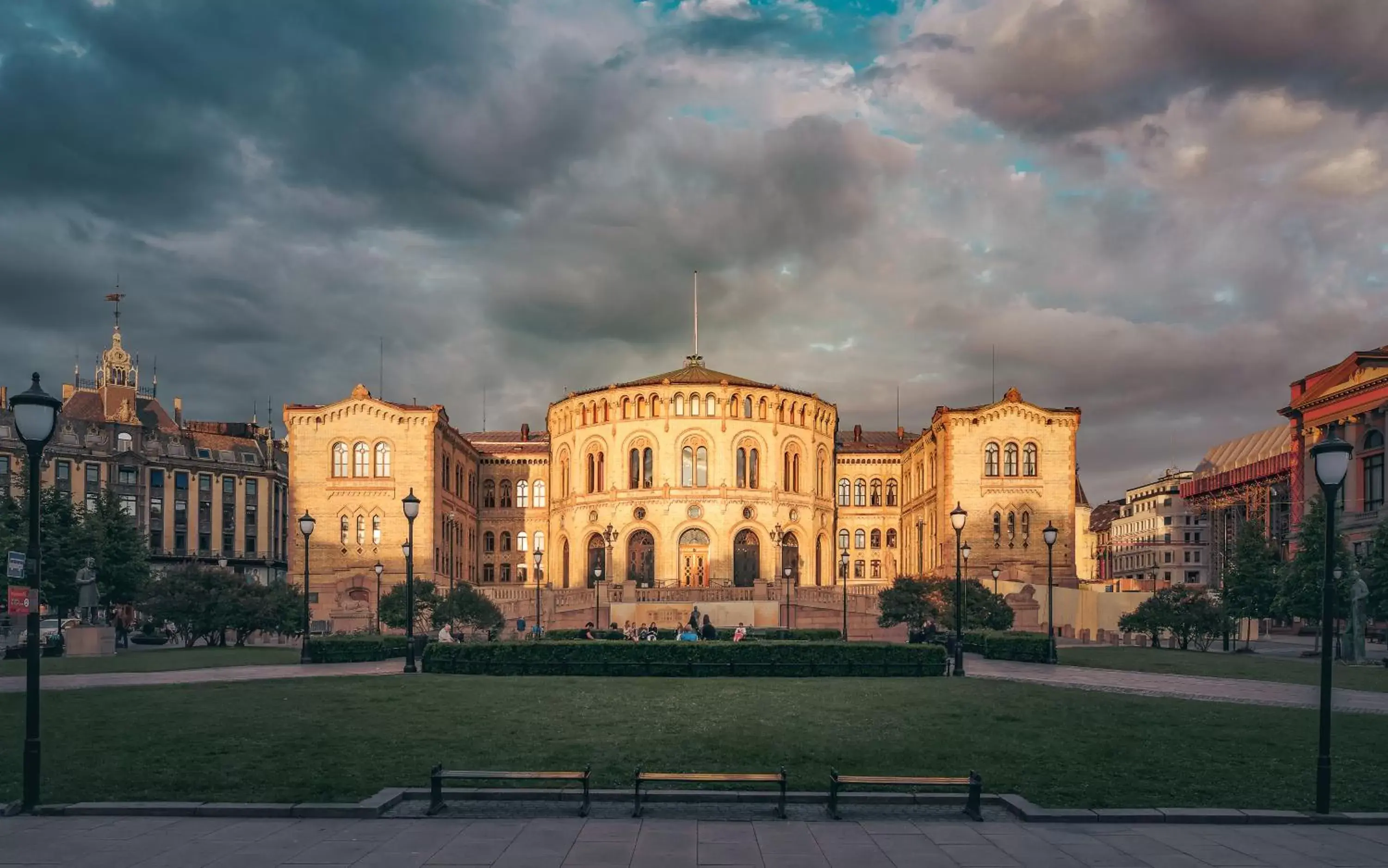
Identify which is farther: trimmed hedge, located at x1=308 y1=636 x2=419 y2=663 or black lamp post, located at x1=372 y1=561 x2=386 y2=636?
black lamp post, located at x1=372 y1=561 x2=386 y2=636

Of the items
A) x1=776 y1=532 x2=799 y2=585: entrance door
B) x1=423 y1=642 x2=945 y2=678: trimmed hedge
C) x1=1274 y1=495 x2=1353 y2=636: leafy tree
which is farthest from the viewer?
x1=776 y1=532 x2=799 y2=585: entrance door

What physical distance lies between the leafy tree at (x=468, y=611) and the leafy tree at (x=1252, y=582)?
109 feet

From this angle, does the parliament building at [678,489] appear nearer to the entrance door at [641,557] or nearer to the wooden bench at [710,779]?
the entrance door at [641,557]

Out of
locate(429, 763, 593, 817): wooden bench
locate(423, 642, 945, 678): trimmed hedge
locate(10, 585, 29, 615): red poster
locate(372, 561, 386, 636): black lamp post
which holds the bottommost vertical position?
locate(372, 561, 386, 636): black lamp post

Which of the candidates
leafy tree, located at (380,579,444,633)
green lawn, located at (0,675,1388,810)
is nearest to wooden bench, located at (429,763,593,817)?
green lawn, located at (0,675,1388,810)

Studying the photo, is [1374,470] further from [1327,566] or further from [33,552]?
[33,552]

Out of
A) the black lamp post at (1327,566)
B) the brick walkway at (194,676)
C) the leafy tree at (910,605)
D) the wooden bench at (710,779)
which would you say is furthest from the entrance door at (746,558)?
the wooden bench at (710,779)

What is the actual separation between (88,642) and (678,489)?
41233 mm

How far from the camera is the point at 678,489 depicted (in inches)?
2923

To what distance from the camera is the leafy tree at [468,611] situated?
47.1 meters

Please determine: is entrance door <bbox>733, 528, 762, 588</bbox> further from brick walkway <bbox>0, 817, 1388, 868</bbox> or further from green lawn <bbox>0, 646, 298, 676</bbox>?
brick walkway <bbox>0, 817, 1388, 868</bbox>

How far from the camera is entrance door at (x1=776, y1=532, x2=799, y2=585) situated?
7650 cm

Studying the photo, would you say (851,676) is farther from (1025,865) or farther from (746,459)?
(746,459)

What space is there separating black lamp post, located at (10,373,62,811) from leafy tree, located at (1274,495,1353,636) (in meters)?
42.8
